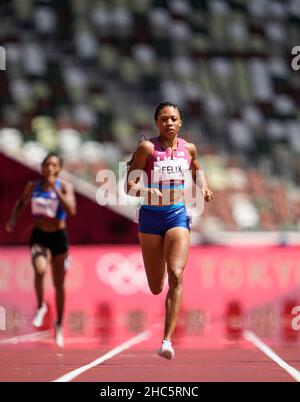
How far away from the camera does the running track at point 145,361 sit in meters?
6.76

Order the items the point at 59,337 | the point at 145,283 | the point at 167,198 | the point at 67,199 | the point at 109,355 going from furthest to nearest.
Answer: the point at 145,283 → the point at 67,199 → the point at 59,337 → the point at 109,355 → the point at 167,198

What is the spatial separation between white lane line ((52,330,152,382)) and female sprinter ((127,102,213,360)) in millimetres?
666

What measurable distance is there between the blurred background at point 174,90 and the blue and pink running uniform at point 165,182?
11532mm

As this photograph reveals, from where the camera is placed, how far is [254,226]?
64.4 feet

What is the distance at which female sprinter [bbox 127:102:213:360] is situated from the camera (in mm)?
7070

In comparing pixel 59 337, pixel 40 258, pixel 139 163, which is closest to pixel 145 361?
pixel 139 163

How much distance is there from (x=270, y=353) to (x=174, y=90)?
15.2 metres

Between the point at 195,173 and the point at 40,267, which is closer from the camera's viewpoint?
the point at 195,173

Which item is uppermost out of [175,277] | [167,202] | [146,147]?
[146,147]

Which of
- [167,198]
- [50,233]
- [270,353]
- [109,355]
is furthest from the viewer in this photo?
[50,233]

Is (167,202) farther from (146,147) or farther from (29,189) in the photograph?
(29,189)

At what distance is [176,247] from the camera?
7254 mm
